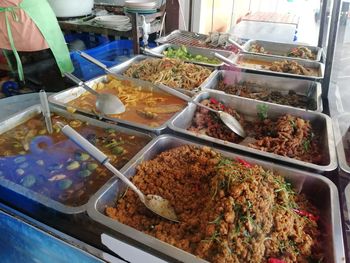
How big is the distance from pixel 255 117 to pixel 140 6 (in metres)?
1.46

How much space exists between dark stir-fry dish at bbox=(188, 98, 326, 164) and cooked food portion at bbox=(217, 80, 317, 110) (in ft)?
0.82

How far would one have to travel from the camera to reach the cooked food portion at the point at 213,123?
149 cm

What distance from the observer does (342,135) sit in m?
1.32

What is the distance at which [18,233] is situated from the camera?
42.2 inches

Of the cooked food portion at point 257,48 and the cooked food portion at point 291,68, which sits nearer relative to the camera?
the cooked food portion at point 291,68

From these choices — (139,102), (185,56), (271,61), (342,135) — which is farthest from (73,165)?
(271,61)

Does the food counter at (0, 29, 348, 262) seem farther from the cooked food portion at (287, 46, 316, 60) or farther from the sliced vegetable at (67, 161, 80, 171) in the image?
the cooked food portion at (287, 46, 316, 60)

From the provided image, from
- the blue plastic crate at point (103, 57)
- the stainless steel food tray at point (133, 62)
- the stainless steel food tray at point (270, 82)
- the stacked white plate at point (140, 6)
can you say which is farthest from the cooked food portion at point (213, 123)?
the stacked white plate at point (140, 6)

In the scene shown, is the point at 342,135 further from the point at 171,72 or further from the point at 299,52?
the point at 299,52

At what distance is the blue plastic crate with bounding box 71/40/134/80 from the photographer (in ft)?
7.13

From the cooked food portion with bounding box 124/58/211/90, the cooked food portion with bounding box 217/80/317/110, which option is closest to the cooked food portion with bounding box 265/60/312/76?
A: the cooked food portion with bounding box 217/80/317/110

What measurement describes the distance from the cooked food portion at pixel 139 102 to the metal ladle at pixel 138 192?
0.51 m

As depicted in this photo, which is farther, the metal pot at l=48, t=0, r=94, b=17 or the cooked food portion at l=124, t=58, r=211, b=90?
the metal pot at l=48, t=0, r=94, b=17

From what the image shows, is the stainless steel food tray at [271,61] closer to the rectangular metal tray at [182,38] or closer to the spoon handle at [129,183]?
the rectangular metal tray at [182,38]
